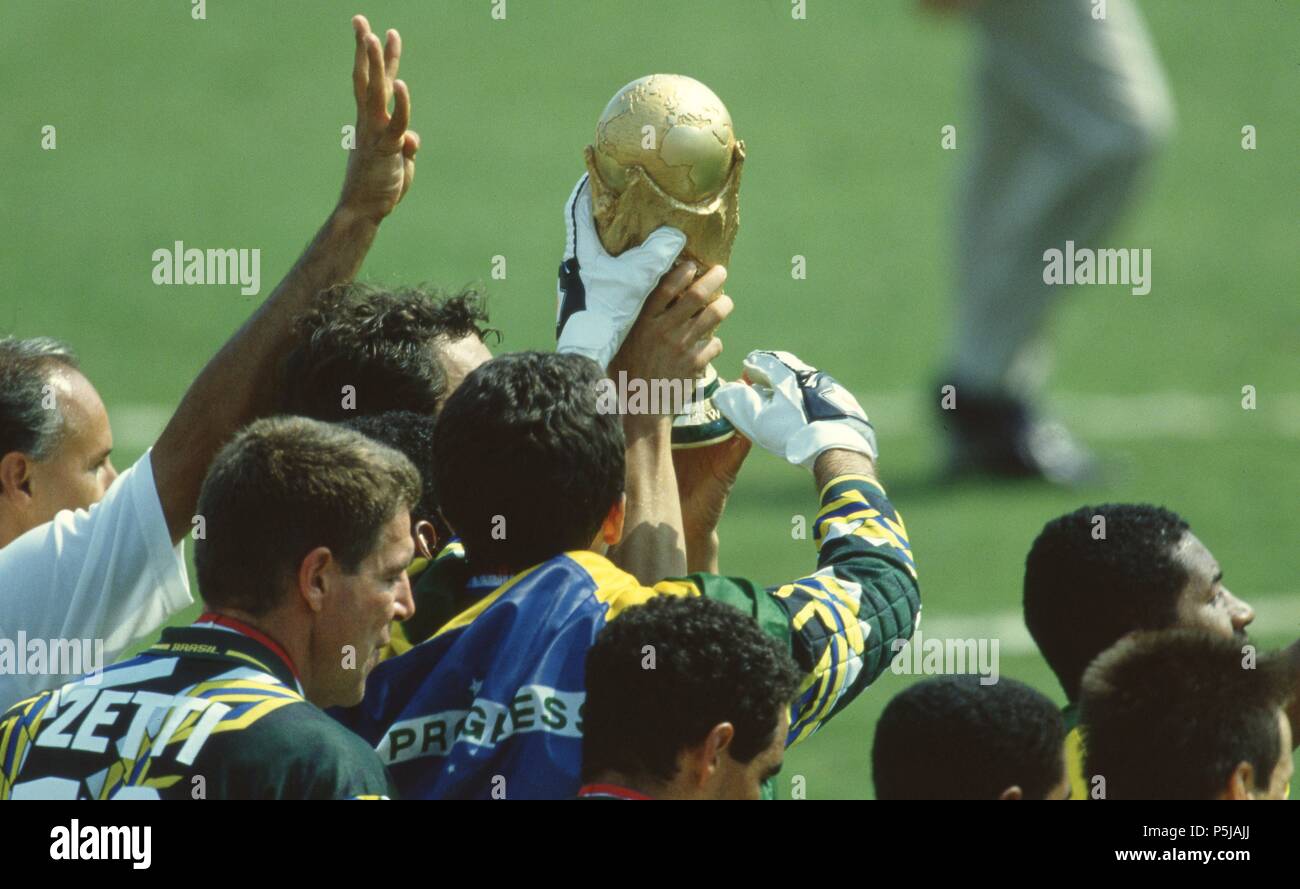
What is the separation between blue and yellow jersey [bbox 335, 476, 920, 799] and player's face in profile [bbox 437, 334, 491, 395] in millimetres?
834

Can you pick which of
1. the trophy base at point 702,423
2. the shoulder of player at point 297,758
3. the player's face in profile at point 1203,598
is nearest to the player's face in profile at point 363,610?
the shoulder of player at point 297,758

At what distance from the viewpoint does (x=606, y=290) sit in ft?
13.5

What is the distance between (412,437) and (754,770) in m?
1.14

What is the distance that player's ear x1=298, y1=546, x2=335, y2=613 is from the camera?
10.9 ft

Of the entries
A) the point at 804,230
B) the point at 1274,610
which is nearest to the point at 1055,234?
the point at 1274,610

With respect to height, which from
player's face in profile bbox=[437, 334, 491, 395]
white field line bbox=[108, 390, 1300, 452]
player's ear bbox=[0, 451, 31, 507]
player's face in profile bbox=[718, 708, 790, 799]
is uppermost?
white field line bbox=[108, 390, 1300, 452]

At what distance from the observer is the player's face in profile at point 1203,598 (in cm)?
406

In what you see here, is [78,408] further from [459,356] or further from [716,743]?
[716,743]

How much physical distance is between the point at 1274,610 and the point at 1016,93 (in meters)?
3.44

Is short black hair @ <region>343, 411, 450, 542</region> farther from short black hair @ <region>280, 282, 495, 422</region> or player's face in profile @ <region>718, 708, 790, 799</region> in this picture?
player's face in profile @ <region>718, 708, 790, 799</region>

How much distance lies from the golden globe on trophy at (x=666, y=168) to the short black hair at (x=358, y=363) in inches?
18.6

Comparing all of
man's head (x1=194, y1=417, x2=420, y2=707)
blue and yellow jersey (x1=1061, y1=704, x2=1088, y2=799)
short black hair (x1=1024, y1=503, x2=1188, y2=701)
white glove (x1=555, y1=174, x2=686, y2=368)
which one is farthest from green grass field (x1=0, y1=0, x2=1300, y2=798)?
man's head (x1=194, y1=417, x2=420, y2=707)

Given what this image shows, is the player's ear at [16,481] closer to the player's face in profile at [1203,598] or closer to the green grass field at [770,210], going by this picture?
the player's face in profile at [1203,598]

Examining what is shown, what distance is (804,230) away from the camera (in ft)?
50.8
